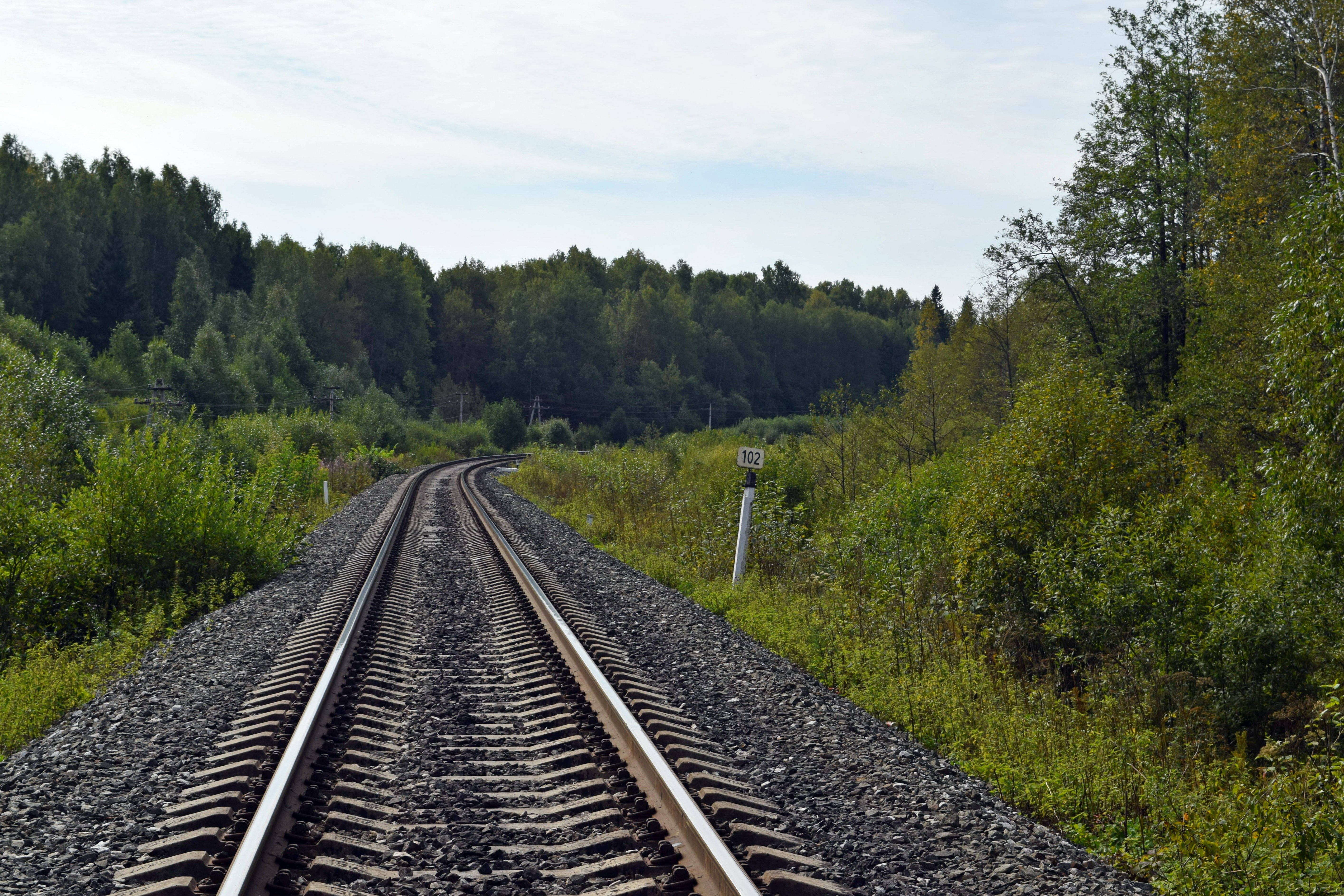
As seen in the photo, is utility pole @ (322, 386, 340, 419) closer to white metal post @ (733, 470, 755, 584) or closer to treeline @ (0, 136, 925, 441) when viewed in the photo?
treeline @ (0, 136, 925, 441)

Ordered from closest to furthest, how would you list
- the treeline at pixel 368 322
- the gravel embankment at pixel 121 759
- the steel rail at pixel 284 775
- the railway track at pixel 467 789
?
the steel rail at pixel 284 775 → the railway track at pixel 467 789 → the gravel embankment at pixel 121 759 → the treeline at pixel 368 322

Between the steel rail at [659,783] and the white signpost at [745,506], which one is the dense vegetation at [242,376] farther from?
the white signpost at [745,506]

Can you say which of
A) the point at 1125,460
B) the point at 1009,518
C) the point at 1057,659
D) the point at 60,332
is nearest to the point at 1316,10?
the point at 1125,460

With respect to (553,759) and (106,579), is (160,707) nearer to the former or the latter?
(553,759)

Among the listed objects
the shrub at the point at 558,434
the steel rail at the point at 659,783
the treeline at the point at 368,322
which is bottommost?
the steel rail at the point at 659,783

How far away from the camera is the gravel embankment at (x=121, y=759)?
4168 millimetres

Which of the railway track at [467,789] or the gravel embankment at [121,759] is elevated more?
the railway track at [467,789]

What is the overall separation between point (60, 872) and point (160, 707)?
9.43 feet

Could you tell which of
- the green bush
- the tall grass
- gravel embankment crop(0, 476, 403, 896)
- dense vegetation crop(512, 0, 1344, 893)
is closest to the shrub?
the green bush

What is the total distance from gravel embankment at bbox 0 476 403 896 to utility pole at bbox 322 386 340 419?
136ft

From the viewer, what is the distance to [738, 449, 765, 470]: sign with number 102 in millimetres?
12344

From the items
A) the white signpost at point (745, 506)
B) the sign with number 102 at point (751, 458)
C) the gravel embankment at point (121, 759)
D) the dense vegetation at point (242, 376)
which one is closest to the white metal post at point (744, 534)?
the white signpost at point (745, 506)

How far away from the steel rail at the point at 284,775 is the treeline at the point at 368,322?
4409cm

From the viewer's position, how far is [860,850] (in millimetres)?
4453
